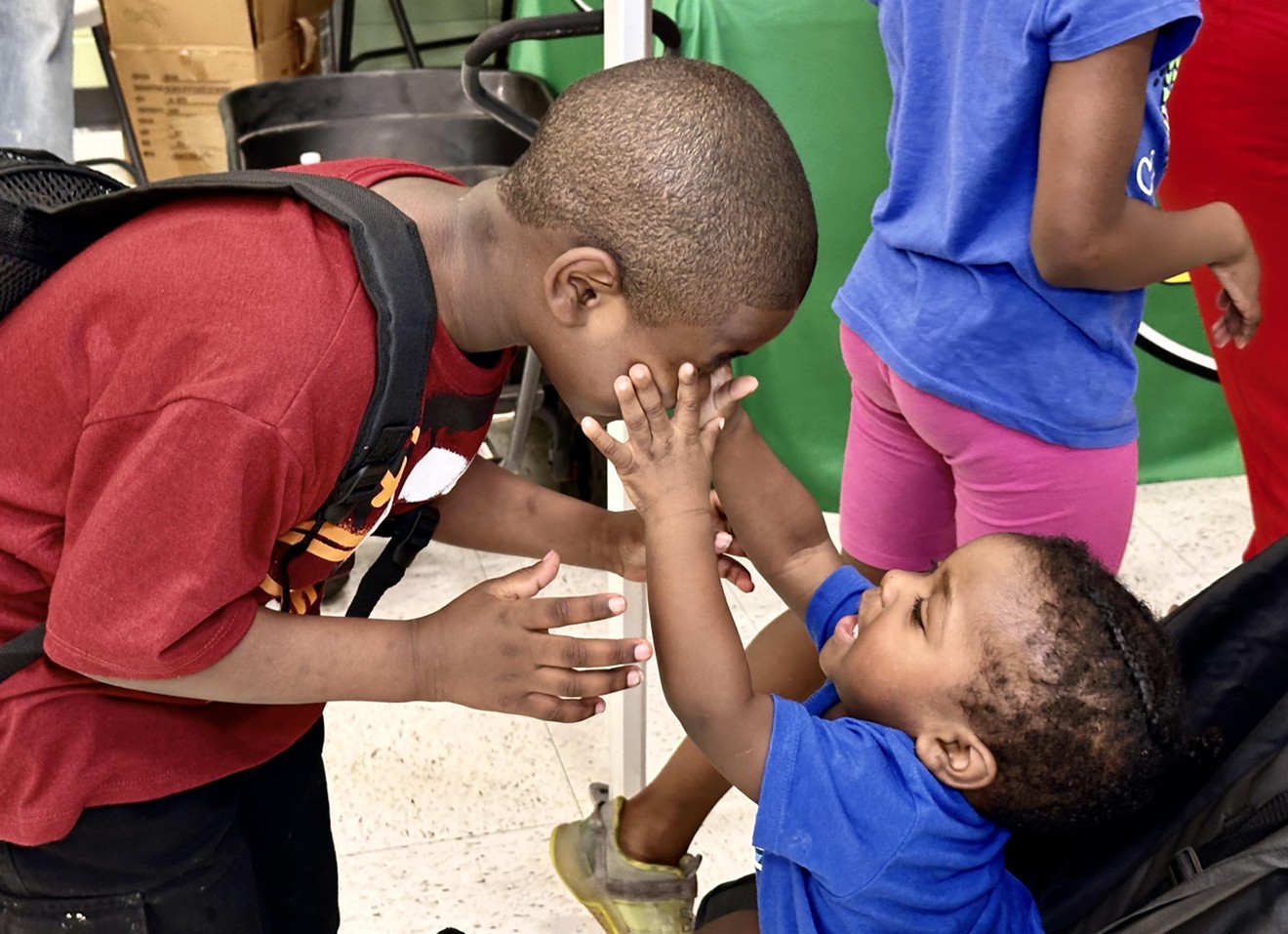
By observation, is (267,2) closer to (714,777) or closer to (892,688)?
(714,777)

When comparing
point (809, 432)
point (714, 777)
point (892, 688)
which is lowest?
point (809, 432)

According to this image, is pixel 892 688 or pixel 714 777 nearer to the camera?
pixel 892 688

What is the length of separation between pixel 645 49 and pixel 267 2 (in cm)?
235

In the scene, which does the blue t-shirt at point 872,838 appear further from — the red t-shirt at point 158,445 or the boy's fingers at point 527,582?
the red t-shirt at point 158,445

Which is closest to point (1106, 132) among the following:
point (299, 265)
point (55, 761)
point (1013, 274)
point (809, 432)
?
point (1013, 274)

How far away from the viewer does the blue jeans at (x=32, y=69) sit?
1687 mm

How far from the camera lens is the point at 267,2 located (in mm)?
3314

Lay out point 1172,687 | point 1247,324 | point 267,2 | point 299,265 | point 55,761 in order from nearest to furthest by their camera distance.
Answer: point 299,265, point 55,761, point 1172,687, point 1247,324, point 267,2

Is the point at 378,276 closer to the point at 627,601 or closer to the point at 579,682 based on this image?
the point at 579,682

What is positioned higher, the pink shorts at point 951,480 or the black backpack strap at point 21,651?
the black backpack strap at point 21,651

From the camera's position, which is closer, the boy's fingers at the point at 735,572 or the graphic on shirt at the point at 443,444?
the graphic on shirt at the point at 443,444

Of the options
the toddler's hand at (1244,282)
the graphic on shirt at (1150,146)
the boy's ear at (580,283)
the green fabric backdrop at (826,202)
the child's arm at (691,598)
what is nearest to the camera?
the boy's ear at (580,283)

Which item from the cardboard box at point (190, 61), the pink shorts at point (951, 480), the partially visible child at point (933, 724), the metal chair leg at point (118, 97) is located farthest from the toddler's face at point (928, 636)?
the cardboard box at point (190, 61)

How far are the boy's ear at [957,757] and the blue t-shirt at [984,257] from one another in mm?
350
